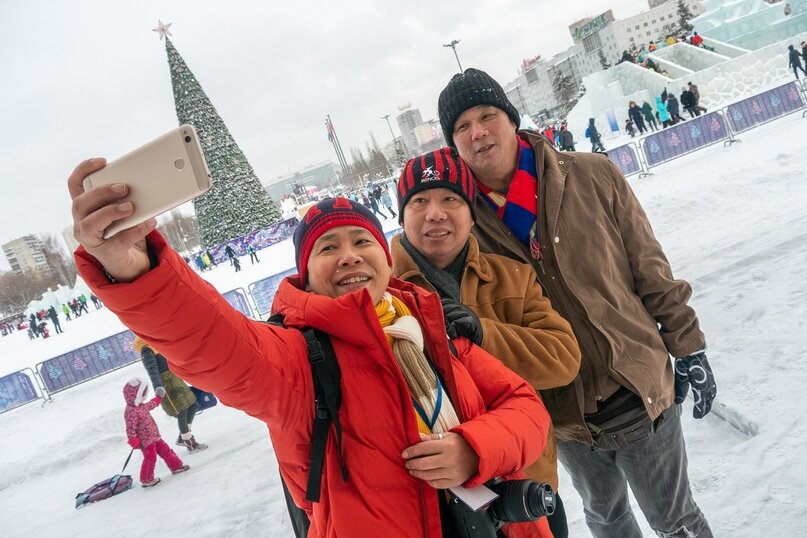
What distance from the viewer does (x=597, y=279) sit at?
1.95 meters

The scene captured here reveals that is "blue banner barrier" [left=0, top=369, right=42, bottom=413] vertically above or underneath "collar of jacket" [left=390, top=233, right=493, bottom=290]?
underneath

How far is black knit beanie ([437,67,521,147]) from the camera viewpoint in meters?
2.08

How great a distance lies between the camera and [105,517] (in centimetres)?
501

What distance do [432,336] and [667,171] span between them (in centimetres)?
1281

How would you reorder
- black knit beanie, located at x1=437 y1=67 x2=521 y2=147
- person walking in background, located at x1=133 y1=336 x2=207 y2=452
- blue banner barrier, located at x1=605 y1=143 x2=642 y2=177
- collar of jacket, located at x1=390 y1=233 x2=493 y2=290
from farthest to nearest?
blue banner barrier, located at x1=605 y1=143 x2=642 y2=177 → person walking in background, located at x1=133 y1=336 x2=207 y2=452 → black knit beanie, located at x1=437 y1=67 x2=521 y2=147 → collar of jacket, located at x1=390 y1=233 x2=493 y2=290

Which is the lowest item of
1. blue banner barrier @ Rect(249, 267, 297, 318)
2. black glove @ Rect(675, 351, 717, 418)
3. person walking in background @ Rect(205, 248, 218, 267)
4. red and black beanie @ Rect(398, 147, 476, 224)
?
black glove @ Rect(675, 351, 717, 418)

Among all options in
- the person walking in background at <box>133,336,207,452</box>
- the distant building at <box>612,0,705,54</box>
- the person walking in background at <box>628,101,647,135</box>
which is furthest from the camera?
the distant building at <box>612,0,705,54</box>

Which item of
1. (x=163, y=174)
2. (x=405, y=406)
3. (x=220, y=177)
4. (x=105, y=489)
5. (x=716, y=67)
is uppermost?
(x=220, y=177)

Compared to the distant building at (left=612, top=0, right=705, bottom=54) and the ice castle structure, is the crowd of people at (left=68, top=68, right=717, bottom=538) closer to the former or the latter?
the ice castle structure

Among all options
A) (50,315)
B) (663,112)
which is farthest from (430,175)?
(50,315)

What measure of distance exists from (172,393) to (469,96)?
17.6 feet

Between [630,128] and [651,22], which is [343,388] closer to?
[630,128]

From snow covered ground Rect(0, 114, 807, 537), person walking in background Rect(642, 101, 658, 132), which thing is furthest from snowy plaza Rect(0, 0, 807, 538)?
person walking in background Rect(642, 101, 658, 132)

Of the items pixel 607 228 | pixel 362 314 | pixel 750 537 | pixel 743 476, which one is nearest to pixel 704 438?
pixel 743 476
